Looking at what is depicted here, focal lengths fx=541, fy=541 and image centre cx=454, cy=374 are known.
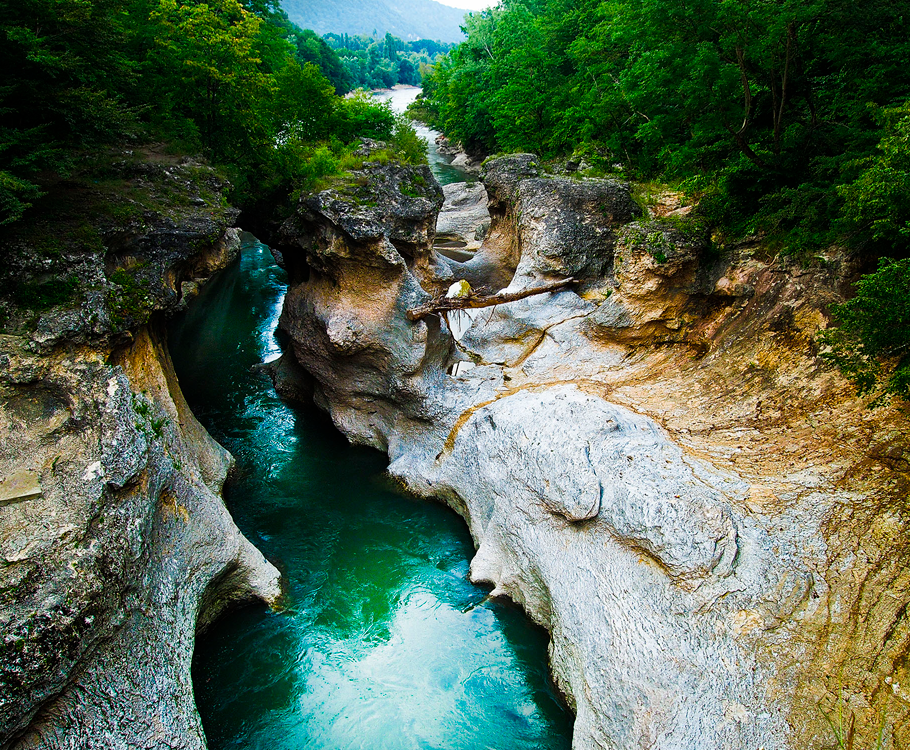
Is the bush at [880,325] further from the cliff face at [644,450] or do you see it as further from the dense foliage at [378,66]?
the dense foliage at [378,66]

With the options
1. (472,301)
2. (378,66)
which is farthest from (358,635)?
(378,66)

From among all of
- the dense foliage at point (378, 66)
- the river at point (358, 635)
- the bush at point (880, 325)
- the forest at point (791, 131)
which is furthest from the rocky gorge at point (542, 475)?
the dense foliage at point (378, 66)

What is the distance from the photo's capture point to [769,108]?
12.5m

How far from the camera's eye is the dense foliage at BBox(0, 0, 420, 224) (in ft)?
26.9

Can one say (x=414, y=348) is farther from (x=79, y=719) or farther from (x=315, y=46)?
(x=315, y=46)

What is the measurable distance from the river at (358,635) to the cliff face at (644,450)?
28.3 inches

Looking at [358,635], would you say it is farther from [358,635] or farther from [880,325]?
[880,325]

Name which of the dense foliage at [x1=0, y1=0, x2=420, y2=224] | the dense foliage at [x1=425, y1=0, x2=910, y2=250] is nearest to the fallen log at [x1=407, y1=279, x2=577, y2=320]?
the dense foliage at [x1=425, y1=0, x2=910, y2=250]

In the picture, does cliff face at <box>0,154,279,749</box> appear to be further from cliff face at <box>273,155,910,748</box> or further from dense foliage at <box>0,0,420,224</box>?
cliff face at <box>273,155,910,748</box>

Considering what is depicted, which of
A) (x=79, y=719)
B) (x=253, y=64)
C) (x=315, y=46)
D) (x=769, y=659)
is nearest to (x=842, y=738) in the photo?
(x=769, y=659)

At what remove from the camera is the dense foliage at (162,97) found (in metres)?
8.19

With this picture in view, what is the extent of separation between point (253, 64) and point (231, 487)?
11.7 m

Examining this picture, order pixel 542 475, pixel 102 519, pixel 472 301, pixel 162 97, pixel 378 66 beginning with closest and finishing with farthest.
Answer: pixel 102 519 → pixel 542 475 → pixel 162 97 → pixel 472 301 → pixel 378 66

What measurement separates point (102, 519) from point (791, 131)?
545 inches
